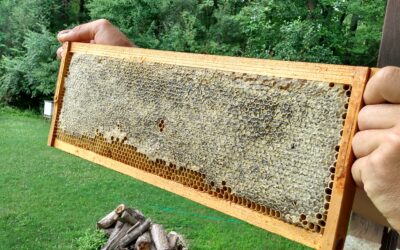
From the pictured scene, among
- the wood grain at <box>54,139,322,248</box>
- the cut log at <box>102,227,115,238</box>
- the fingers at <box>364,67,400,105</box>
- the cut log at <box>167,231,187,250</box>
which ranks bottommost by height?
the cut log at <box>102,227,115,238</box>

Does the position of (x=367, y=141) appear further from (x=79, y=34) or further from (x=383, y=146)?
(x=79, y=34)

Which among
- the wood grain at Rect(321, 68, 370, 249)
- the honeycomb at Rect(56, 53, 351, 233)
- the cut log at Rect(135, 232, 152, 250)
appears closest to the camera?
the wood grain at Rect(321, 68, 370, 249)

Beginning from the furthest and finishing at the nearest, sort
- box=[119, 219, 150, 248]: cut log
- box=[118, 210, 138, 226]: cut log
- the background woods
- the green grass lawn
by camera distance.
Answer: the background woods
the green grass lawn
box=[118, 210, 138, 226]: cut log
box=[119, 219, 150, 248]: cut log

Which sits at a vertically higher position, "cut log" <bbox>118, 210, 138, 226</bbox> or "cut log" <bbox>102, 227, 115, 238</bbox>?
"cut log" <bbox>118, 210, 138, 226</bbox>

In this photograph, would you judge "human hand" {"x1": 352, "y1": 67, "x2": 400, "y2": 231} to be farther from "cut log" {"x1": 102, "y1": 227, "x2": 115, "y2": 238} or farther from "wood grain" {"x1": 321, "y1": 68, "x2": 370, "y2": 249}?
"cut log" {"x1": 102, "y1": 227, "x2": 115, "y2": 238}

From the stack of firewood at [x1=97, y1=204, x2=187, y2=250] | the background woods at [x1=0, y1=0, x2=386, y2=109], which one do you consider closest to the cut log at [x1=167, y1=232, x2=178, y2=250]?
the stack of firewood at [x1=97, y1=204, x2=187, y2=250]

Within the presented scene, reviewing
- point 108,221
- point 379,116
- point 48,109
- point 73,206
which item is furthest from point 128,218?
point 48,109

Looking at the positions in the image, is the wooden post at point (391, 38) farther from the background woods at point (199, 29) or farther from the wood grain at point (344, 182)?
the background woods at point (199, 29)

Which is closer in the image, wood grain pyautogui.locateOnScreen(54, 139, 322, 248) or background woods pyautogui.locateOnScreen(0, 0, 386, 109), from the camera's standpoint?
wood grain pyautogui.locateOnScreen(54, 139, 322, 248)
